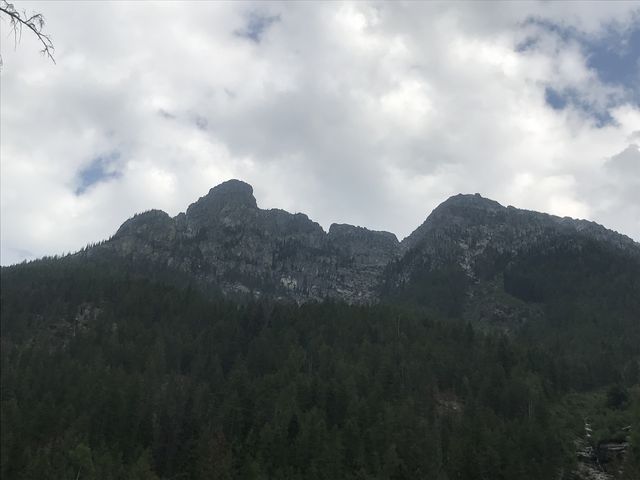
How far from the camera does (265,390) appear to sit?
107312 millimetres

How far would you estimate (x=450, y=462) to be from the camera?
3187 inches

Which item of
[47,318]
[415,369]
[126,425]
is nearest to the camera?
[126,425]

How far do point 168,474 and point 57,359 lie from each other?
63.6 metres

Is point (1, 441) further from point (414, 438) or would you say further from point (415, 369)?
point (415, 369)

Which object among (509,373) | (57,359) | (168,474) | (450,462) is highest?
(509,373)

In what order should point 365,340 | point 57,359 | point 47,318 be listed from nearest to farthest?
point 57,359 < point 365,340 < point 47,318

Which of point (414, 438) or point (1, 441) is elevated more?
point (414, 438)

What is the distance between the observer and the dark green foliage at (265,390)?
8012 centimetres

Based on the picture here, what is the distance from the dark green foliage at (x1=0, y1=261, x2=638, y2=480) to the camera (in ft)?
263

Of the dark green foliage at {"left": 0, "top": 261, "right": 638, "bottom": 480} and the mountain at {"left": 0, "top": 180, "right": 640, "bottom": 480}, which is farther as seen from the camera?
the mountain at {"left": 0, "top": 180, "right": 640, "bottom": 480}

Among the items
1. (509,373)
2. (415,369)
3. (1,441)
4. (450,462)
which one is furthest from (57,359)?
(509,373)

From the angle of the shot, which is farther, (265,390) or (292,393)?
(265,390)

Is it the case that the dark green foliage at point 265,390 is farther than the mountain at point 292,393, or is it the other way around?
the mountain at point 292,393

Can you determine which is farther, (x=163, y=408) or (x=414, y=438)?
(x=163, y=408)
